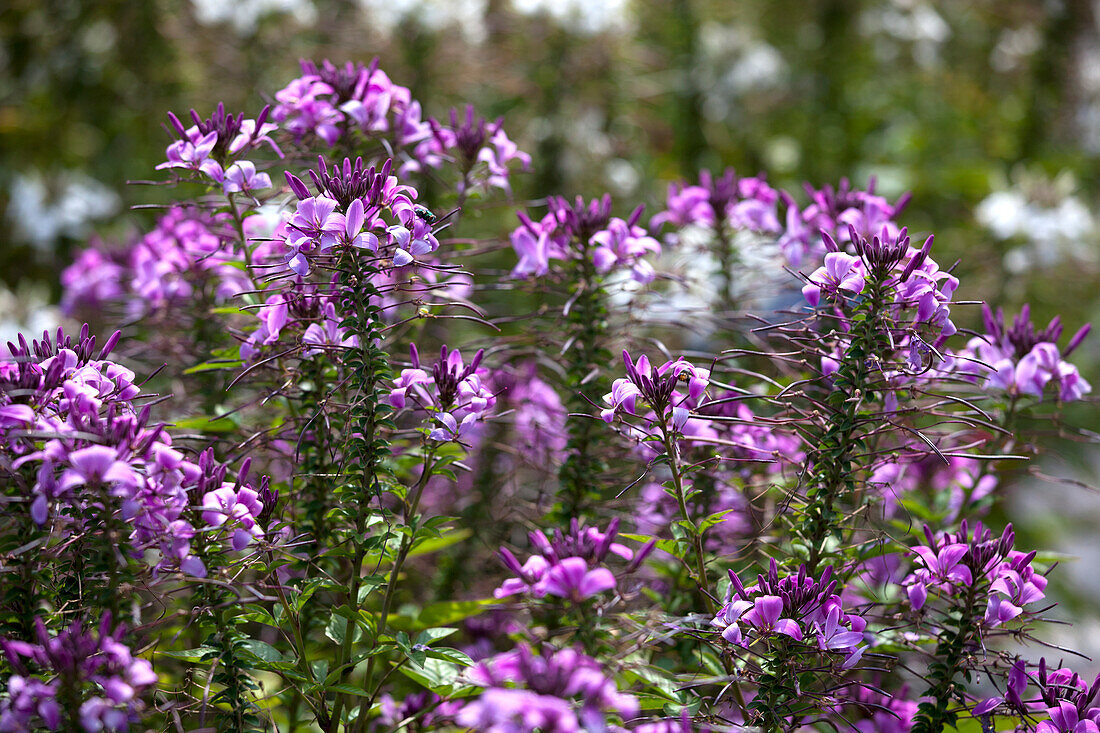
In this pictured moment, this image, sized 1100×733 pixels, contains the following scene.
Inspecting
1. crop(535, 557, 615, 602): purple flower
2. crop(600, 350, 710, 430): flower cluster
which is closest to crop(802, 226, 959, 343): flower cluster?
crop(600, 350, 710, 430): flower cluster

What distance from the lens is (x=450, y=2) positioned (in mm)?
2908

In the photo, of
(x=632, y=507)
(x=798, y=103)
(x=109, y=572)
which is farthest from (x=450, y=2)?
(x=109, y=572)

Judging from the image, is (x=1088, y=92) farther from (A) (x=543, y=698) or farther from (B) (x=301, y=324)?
(A) (x=543, y=698)

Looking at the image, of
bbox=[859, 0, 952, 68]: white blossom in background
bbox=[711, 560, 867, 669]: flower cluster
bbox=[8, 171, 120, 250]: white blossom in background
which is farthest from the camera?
bbox=[859, 0, 952, 68]: white blossom in background

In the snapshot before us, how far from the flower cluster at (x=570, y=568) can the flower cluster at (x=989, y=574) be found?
0.40 m

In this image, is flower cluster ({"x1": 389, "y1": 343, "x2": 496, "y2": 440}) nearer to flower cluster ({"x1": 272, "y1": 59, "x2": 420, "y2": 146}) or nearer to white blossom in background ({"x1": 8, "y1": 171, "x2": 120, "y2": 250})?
flower cluster ({"x1": 272, "y1": 59, "x2": 420, "y2": 146})

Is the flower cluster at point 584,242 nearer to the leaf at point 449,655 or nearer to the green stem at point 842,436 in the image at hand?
the green stem at point 842,436

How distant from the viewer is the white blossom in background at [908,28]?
11.9 feet

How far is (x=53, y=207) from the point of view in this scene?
124 inches

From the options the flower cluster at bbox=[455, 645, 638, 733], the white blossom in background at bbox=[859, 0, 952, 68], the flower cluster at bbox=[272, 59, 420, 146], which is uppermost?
the white blossom in background at bbox=[859, 0, 952, 68]

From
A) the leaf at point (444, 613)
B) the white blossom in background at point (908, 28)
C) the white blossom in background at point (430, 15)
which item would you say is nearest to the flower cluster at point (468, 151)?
the leaf at point (444, 613)

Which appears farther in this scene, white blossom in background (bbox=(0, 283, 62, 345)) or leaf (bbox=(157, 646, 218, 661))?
white blossom in background (bbox=(0, 283, 62, 345))

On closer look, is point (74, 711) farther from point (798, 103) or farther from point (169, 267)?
point (798, 103)

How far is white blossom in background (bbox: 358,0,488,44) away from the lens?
107 inches
